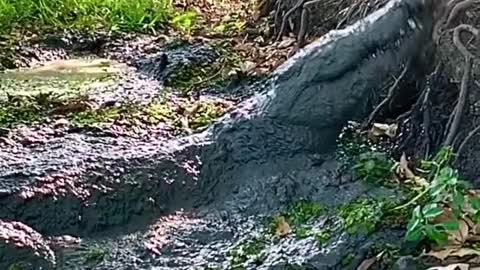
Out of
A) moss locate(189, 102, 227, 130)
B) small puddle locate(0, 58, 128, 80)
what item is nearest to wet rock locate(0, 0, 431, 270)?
moss locate(189, 102, 227, 130)

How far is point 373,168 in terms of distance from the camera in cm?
277

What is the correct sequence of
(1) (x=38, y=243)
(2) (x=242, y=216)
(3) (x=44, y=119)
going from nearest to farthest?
(1) (x=38, y=243), (2) (x=242, y=216), (3) (x=44, y=119)

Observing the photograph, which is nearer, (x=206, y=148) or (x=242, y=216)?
(x=242, y=216)

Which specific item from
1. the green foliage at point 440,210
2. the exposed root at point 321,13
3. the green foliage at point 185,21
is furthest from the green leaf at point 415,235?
the green foliage at point 185,21

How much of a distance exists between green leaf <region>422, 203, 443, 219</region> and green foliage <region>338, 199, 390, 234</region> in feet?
0.67

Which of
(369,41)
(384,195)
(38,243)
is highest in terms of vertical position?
(369,41)

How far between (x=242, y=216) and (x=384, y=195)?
0.40 m

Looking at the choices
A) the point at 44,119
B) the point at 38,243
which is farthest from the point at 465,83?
the point at 44,119

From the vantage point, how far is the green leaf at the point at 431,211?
86.2 inches

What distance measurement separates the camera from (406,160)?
2855 mm

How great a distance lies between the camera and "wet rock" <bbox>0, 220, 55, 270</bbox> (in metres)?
2.45

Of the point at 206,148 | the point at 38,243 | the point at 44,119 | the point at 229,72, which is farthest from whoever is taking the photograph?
the point at 229,72

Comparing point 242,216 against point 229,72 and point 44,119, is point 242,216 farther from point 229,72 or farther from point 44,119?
point 229,72

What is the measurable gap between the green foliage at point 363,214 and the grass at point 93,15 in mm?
3169
